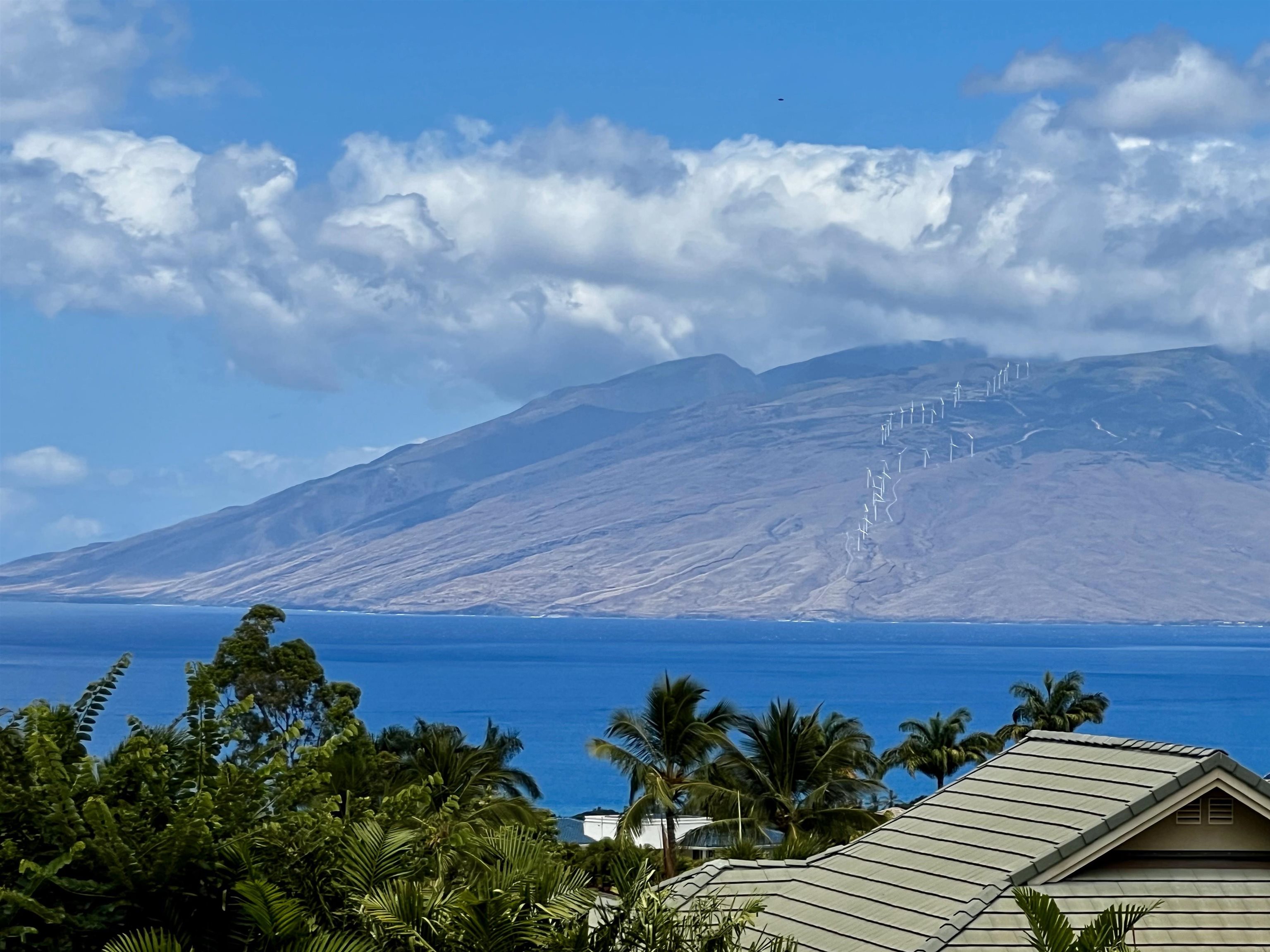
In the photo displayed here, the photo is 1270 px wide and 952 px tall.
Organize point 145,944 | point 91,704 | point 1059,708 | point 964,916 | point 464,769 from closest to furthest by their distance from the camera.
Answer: point 145,944
point 91,704
point 964,916
point 464,769
point 1059,708

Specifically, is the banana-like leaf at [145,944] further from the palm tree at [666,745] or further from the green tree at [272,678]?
the green tree at [272,678]

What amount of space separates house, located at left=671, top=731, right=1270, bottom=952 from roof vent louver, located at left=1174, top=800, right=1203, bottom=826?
1 cm

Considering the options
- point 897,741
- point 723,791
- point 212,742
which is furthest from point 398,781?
point 897,741

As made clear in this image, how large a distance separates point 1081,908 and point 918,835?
3195 mm

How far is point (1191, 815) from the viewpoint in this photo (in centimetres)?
1914

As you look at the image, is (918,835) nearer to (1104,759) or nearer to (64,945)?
(1104,759)

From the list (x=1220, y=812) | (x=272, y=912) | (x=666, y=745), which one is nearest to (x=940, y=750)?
(x=666, y=745)

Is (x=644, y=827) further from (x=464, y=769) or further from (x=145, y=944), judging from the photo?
(x=145, y=944)

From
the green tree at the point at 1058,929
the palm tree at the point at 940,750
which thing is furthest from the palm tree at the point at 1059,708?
the green tree at the point at 1058,929

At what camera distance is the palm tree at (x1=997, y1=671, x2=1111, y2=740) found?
66812 mm

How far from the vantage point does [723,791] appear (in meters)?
47.9

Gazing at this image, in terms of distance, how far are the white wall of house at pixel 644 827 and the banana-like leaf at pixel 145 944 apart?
61722 millimetres

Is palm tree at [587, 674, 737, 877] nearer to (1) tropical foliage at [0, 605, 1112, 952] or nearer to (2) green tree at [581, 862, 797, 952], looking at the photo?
(1) tropical foliage at [0, 605, 1112, 952]

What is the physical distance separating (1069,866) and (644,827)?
186 ft
